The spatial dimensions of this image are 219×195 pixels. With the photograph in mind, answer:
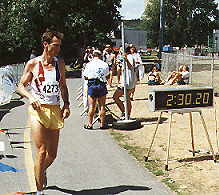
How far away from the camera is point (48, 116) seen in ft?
17.4

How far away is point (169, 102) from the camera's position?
22.1 feet

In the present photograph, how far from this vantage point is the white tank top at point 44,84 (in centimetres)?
535

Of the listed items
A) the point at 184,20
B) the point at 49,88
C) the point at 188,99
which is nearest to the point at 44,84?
the point at 49,88

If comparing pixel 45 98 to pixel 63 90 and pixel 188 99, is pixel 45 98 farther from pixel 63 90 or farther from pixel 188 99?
pixel 188 99

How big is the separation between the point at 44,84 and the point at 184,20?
3172 inches

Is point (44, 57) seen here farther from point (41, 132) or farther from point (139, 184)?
point (139, 184)

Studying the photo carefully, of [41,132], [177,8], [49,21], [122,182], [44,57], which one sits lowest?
[122,182]

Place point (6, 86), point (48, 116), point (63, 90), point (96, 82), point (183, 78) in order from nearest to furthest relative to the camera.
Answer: point (48, 116)
point (63, 90)
point (6, 86)
point (96, 82)
point (183, 78)

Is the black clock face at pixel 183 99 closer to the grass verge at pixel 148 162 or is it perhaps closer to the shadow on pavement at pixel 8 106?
the grass verge at pixel 148 162

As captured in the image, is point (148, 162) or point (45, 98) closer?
point (45, 98)

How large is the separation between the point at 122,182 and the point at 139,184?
26 cm

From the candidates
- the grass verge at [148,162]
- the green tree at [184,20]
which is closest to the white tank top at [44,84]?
the grass verge at [148,162]

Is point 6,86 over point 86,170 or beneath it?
over

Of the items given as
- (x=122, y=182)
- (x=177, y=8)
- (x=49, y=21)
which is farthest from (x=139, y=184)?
(x=177, y=8)
